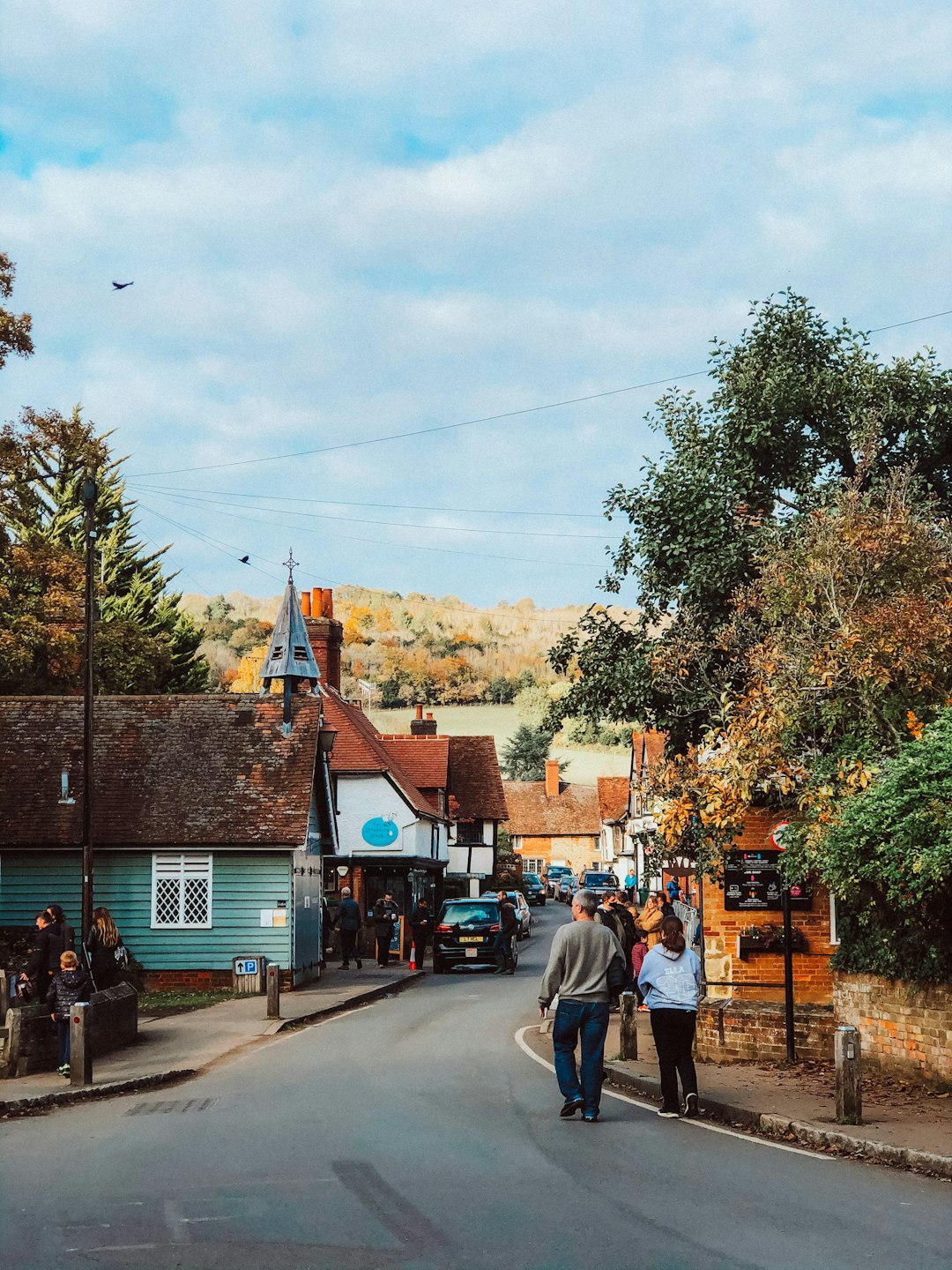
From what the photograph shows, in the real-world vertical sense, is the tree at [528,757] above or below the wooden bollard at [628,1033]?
above

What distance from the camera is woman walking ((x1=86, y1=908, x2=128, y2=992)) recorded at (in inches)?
720

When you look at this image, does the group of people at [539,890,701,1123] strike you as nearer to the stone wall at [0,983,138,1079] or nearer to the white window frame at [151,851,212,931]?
the stone wall at [0,983,138,1079]

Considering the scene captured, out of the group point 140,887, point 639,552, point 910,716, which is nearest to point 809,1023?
point 910,716

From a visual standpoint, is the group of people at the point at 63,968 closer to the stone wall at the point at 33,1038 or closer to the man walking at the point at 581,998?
the stone wall at the point at 33,1038

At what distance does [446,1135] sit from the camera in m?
11.2

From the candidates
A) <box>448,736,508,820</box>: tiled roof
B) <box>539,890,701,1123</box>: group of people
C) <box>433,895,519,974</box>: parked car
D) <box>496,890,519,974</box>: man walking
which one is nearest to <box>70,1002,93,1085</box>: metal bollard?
<box>539,890,701,1123</box>: group of people

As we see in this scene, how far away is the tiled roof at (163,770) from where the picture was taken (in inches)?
1121

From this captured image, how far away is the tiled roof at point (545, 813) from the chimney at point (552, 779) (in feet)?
1.44

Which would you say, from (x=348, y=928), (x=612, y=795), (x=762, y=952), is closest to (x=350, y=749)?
(x=348, y=928)

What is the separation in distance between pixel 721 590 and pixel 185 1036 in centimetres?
1022

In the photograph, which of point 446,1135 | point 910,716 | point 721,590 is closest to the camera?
point 446,1135

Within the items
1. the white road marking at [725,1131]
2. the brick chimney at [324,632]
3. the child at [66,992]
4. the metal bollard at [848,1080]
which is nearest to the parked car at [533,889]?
the brick chimney at [324,632]

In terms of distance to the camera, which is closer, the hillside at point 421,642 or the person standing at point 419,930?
the person standing at point 419,930

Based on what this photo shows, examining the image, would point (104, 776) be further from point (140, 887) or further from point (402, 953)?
point (402, 953)
